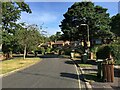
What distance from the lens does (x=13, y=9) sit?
54.0 metres

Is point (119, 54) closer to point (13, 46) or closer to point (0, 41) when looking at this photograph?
point (0, 41)

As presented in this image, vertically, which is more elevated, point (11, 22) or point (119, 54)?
point (11, 22)

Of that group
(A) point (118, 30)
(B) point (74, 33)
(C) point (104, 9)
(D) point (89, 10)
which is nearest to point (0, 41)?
(B) point (74, 33)

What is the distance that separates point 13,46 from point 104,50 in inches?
997

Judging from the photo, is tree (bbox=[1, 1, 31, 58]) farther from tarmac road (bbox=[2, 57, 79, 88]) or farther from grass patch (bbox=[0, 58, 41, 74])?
tarmac road (bbox=[2, 57, 79, 88])

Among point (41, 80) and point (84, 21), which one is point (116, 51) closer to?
point (41, 80)

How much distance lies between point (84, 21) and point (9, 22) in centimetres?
1439

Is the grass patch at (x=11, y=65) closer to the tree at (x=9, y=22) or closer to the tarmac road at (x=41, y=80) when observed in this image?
the tarmac road at (x=41, y=80)

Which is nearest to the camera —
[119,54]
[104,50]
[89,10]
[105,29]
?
[119,54]

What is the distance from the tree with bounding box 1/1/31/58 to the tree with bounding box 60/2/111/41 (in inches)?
390

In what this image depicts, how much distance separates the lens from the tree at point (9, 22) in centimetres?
5109

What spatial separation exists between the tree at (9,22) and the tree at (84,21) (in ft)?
32.5

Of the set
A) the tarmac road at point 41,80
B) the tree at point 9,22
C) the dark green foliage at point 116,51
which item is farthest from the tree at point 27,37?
the tarmac road at point 41,80

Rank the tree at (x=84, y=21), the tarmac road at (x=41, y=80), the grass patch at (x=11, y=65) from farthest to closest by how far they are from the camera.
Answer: the tree at (x=84, y=21) → the grass patch at (x=11, y=65) → the tarmac road at (x=41, y=80)
